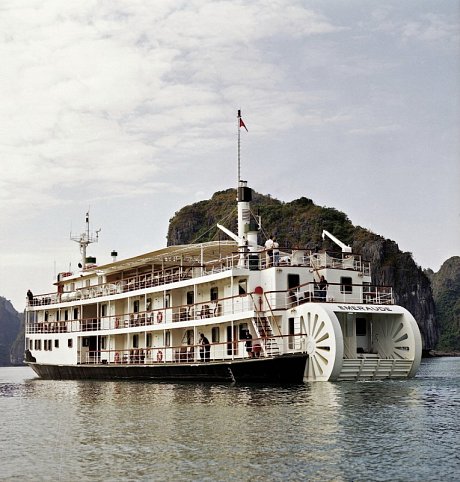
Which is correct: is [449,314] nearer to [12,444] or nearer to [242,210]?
[242,210]

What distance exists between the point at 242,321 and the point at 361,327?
606 centimetres

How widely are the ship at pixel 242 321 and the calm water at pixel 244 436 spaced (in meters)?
3.06

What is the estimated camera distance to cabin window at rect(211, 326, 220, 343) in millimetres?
40328

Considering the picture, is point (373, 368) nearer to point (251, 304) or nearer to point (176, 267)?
point (251, 304)

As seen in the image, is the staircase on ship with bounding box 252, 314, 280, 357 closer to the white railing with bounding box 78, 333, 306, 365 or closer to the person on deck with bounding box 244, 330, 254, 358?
the white railing with bounding box 78, 333, 306, 365

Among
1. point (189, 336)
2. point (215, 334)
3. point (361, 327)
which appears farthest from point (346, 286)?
point (189, 336)

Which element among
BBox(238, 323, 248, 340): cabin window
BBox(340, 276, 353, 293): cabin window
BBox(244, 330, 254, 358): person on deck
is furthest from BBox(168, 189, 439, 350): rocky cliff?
BBox(244, 330, 254, 358): person on deck

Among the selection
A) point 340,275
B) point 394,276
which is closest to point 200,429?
point 340,275

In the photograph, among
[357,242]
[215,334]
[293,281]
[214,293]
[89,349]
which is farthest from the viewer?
[357,242]

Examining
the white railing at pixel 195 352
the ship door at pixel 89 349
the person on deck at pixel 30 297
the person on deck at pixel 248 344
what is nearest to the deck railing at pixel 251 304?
the person on deck at pixel 248 344

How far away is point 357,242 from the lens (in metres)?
156

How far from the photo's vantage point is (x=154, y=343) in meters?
45.1

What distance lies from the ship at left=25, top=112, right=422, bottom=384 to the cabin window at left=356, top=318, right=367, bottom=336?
0.06 metres

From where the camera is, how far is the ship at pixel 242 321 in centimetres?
3433
